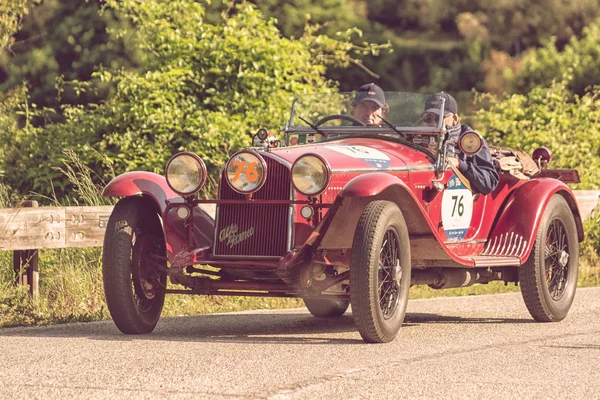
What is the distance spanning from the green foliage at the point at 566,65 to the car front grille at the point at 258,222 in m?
20.8

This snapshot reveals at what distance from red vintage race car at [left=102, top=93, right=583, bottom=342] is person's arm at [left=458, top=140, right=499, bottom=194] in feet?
0.26

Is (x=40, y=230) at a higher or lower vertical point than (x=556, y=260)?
higher

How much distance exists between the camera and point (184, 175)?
834 cm

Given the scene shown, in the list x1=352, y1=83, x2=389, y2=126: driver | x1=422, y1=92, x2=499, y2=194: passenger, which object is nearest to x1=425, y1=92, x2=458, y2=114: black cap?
x1=422, y1=92, x2=499, y2=194: passenger

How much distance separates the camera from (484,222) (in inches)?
380

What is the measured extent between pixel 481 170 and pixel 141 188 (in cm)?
270

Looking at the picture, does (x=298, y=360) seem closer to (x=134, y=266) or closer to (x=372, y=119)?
(x=134, y=266)

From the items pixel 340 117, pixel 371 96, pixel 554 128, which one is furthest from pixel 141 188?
pixel 554 128

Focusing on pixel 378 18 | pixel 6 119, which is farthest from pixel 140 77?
pixel 378 18

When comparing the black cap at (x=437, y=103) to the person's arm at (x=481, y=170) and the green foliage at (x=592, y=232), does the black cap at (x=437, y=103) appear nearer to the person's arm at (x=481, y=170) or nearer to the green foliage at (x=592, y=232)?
the person's arm at (x=481, y=170)

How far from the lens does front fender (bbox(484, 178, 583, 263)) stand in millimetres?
9414

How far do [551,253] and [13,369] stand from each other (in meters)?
5.02

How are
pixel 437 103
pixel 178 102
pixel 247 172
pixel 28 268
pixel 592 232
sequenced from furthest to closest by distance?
pixel 592 232 < pixel 178 102 < pixel 28 268 < pixel 437 103 < pixel 247 172

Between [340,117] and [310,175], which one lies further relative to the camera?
[340,117]
